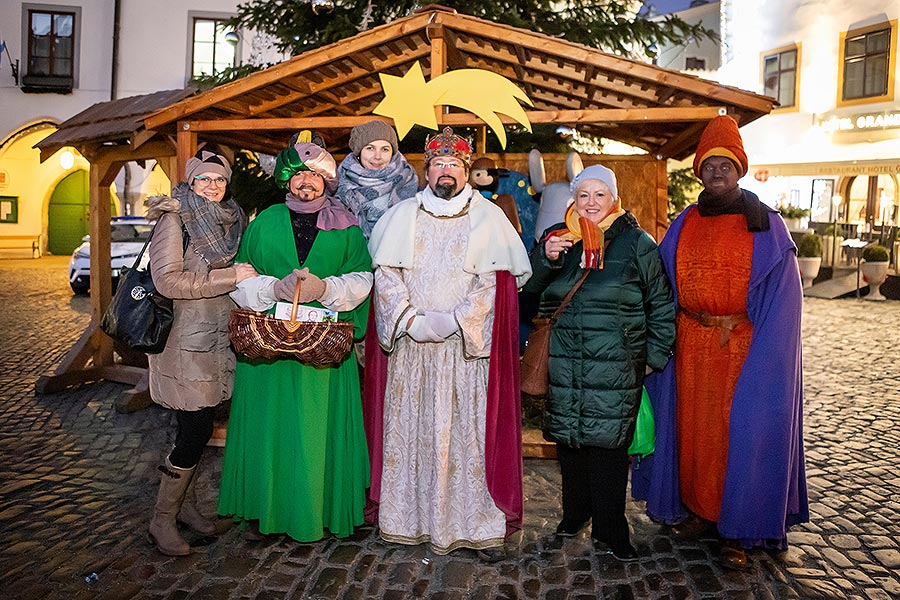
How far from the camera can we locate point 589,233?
138 inches

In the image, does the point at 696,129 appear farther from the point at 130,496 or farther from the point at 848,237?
the point at 848,237

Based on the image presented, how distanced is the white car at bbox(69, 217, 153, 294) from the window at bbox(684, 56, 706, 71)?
23.1m

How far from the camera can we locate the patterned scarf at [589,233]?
11.5 feet

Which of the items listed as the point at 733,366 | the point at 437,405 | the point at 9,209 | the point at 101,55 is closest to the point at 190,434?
the point at 437,405

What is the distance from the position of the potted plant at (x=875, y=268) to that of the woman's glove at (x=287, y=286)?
52.4ft

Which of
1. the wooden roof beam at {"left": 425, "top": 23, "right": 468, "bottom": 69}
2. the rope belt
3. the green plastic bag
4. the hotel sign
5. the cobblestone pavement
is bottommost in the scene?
the cobblestone pavement

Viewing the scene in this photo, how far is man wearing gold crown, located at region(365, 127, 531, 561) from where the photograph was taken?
3.63m

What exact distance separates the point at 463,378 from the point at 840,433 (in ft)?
14.1

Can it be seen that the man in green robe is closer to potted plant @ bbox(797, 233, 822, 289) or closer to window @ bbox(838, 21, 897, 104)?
potted plant @ bbox(797, 233, 822, 289)

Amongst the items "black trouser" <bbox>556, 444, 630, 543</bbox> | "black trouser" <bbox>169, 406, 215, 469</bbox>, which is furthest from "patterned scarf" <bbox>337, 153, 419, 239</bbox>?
"black trouser" <bbox>556, 444, 630, 543</bbox>

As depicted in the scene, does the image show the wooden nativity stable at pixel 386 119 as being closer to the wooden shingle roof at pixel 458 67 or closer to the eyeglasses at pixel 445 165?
the wooden shingle roof at pixel 458 67

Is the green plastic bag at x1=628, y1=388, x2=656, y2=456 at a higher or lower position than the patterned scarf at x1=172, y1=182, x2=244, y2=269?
lower

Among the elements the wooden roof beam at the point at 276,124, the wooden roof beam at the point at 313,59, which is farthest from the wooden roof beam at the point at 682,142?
the wooden roof beam at the point at 276,124

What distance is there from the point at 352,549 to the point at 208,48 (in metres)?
19.8
